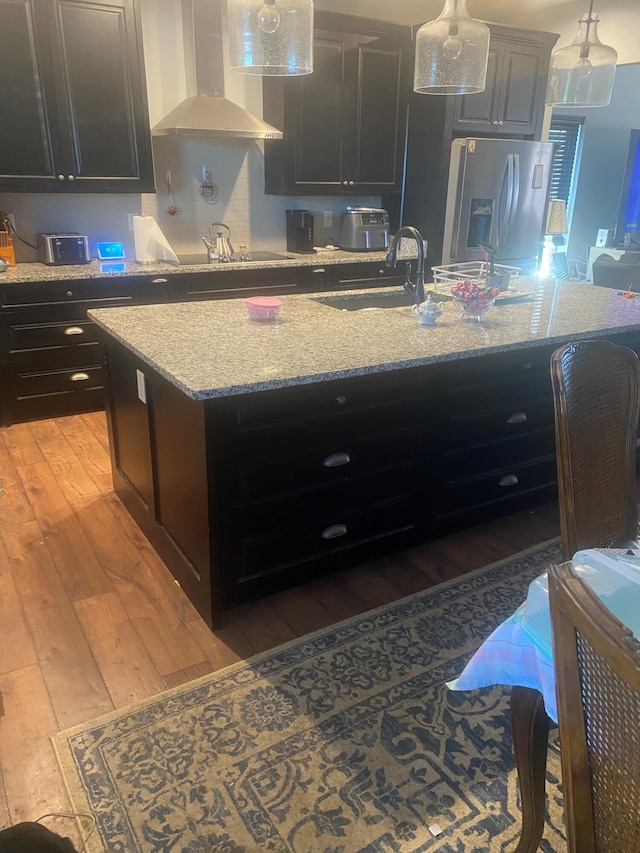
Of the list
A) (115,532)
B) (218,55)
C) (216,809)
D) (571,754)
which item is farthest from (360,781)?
(218,55)

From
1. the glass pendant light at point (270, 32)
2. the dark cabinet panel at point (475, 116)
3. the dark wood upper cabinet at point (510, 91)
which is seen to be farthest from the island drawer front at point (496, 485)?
the dark wood upper cabinet at point (510, 91)

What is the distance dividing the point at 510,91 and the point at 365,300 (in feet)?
9.24

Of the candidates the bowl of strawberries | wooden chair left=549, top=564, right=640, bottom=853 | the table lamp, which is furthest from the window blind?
wooden chair left=549, top=564, right=640, bottom=853

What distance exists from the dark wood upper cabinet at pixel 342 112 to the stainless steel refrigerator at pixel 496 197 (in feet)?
1.90

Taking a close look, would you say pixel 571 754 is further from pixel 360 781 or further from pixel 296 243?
pixel 296 243

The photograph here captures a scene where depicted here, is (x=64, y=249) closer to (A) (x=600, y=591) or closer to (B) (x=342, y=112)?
(B) (x=342, y=112)

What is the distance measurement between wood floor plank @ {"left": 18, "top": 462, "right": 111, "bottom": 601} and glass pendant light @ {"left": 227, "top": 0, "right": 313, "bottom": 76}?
1.86 meters

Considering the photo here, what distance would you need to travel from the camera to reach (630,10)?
4566mm

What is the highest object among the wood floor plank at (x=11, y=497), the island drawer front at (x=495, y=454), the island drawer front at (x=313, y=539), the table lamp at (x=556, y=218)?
the table lamp at (x=556, y=218)

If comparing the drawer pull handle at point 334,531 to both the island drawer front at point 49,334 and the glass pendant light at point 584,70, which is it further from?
the island drawer front at point 49,334

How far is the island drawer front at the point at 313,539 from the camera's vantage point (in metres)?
2.09

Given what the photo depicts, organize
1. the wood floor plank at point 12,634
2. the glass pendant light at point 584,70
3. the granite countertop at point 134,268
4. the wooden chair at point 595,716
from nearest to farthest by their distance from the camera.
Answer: the wooden chair at point 595,716
the wood floor plank at point 12,634
the glass pendant light at point 584,70
the granite countertop at point 134,268

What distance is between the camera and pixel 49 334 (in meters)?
3.77

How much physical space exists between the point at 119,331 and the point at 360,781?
1684 mm
